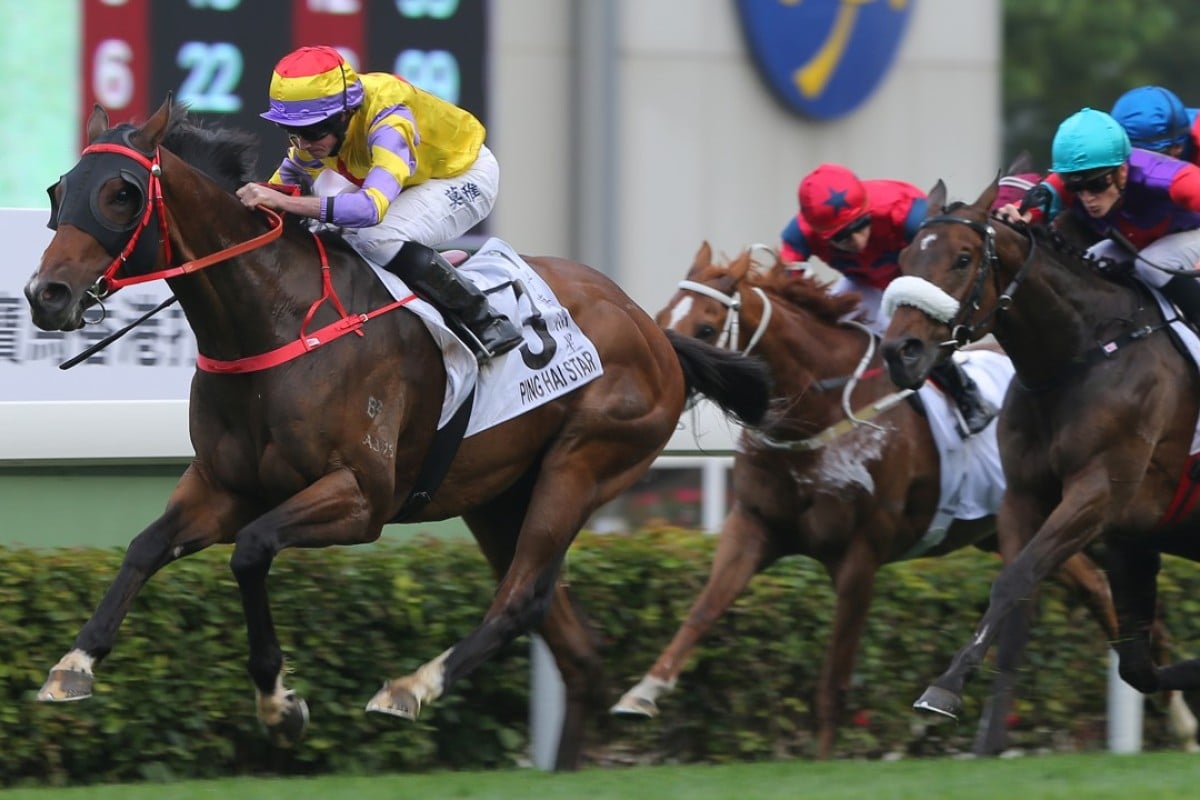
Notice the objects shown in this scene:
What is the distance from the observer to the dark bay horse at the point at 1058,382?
557 centimetres

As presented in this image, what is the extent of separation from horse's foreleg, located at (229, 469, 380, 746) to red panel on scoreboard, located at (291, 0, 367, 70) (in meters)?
2.67

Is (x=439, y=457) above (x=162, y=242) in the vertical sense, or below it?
below

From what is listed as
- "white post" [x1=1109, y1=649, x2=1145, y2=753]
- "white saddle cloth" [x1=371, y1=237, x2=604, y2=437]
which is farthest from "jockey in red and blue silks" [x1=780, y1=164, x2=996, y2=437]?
"white saddle cloth" [x1=371, y1=237, x2=604, y2=437]

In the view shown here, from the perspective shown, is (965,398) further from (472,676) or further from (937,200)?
(472,676)

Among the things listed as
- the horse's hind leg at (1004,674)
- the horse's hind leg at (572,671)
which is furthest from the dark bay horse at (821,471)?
the horse's hind leg at (1004,674)

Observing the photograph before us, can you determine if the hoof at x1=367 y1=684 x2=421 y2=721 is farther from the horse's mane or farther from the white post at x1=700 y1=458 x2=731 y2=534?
the white post at x1=700 y1=458 x2=731 y2=534

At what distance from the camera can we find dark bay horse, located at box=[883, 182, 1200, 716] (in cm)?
557

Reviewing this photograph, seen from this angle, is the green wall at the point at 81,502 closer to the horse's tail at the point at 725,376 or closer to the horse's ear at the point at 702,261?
the horse's tail at the point at 725,376

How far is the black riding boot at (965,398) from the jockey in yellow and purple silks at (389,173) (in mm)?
1707

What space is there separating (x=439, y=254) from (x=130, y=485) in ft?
4.55

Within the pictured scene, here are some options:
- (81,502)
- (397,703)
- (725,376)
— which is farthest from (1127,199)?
(81,502)

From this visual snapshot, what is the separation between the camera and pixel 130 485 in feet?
20.7

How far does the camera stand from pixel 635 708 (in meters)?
5.89

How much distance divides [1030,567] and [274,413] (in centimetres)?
204
